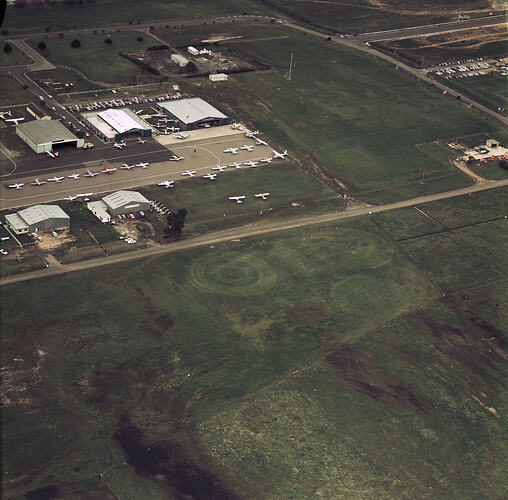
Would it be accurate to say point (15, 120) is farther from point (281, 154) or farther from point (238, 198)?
point (281, 154)

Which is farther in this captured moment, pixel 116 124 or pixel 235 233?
pixel 116 124

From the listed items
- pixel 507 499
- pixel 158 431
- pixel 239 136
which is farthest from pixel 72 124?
pixel 507 499

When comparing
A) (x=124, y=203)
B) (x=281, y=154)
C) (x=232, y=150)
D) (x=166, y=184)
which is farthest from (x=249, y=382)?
(x=281, y=154)

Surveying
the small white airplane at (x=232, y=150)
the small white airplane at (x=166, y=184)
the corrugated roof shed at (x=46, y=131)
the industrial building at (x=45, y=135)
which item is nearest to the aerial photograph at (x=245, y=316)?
the small white airplane at (x=166, y=184)

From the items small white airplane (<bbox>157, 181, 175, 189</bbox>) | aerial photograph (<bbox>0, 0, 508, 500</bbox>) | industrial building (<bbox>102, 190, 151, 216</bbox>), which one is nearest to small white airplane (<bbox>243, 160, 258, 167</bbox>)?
aerial photograph (<bbox>0, 0, 508, 500</bbox>)

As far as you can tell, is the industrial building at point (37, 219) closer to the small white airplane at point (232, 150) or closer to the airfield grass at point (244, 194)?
the airfield grass at point (244, 194)

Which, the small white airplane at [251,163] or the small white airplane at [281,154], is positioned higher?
Answer: the small white airplane at [281,154]
